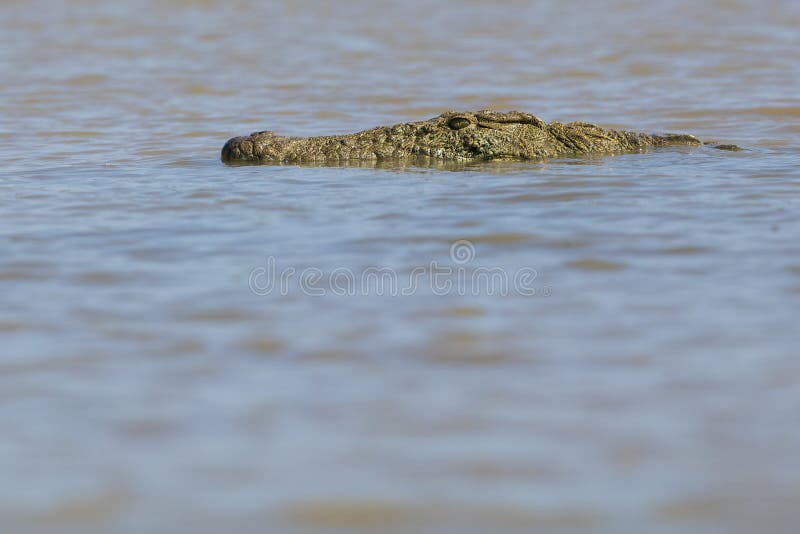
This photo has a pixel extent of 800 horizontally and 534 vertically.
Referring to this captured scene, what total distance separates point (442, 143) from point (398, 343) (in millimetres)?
4822

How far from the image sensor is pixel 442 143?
29.8 ft

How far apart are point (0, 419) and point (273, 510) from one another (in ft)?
3.73

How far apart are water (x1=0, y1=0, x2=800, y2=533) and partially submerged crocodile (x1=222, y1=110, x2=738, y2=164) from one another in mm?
287

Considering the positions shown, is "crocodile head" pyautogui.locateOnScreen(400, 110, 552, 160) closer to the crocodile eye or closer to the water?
the crocodile eye

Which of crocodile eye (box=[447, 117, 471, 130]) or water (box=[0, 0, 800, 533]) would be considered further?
crocodile eye (box=[447, 117, 471, 130])

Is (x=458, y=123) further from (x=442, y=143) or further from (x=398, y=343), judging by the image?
(x=398, y=343)

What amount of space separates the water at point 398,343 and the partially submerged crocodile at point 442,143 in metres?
0.29

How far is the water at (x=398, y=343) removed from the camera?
3207 millimetres

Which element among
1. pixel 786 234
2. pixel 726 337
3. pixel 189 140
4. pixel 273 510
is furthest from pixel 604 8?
pixel 273 510

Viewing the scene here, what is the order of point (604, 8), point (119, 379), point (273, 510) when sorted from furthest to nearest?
point (604, 8), point (119, 379), point (273, 510)

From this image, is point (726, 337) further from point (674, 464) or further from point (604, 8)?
point (604, 8)

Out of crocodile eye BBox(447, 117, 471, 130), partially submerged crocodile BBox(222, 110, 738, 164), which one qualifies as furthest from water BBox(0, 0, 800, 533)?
crocodile eye BBox(447, 117, 471, 130)

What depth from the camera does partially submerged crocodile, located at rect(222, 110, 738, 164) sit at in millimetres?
9008

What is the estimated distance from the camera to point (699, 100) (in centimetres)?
1356
